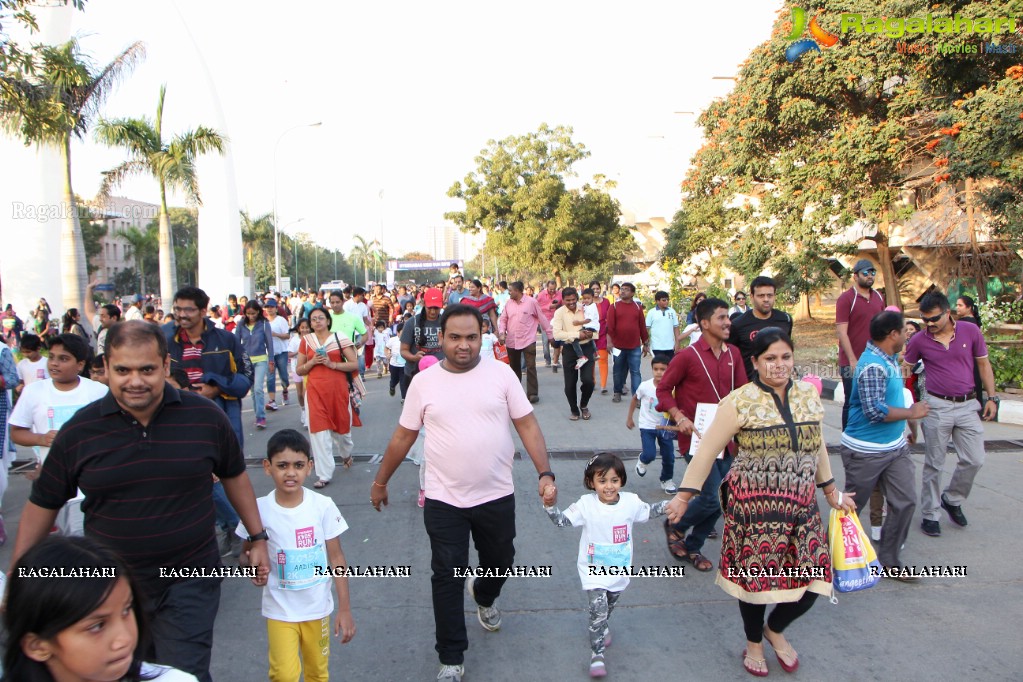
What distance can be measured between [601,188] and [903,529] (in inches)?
1034

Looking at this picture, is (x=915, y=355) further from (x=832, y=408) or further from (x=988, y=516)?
(x=832, y=408)

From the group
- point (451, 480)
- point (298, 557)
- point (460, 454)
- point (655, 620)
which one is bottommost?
point (655, 620)

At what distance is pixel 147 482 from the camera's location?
8.68 feet

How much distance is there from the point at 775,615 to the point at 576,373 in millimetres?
6646

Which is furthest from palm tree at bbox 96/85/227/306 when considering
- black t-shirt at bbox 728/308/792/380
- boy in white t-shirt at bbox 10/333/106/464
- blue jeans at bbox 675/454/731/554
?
blue jeans at bbox 675/454/731/554

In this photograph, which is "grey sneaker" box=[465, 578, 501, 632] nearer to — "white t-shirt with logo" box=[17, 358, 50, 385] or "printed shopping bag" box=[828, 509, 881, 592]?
"printed shopping bag" box=[828, 509, 881, 592]

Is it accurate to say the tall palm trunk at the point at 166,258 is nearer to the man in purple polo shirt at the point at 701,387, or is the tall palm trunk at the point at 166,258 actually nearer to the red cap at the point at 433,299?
the red cap at the point at 433,299

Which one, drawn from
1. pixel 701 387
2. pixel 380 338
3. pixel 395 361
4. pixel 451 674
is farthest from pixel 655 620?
pixel 380 338

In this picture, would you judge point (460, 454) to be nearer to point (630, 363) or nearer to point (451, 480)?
point (451, 480)

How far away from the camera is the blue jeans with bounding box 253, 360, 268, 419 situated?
1001cm

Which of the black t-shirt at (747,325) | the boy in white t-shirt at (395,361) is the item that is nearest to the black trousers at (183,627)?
the black t-shirt at (747,325)

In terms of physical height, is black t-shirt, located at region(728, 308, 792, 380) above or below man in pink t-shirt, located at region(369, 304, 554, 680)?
above

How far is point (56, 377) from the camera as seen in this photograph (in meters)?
4.67

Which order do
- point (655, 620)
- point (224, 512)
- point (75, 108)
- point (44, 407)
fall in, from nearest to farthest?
1. point (655, 620)
2. point (44, 407)
3. point (224, 512)
4. point (75, 108)
